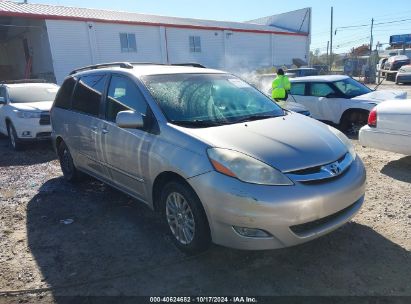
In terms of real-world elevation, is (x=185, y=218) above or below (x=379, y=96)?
below

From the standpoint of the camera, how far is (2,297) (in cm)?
303

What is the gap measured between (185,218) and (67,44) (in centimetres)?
2204

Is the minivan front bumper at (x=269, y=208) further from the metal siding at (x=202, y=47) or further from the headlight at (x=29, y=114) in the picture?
the metal siding at (x=202, y=47)

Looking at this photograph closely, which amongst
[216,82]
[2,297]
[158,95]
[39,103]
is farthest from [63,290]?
[39,103]

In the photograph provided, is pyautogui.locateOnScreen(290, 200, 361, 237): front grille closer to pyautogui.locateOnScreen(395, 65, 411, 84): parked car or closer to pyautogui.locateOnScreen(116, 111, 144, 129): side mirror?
pyautogui.locateOnScreen(116, 111, 144, 129): side mirror

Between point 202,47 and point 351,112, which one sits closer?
point 351,112

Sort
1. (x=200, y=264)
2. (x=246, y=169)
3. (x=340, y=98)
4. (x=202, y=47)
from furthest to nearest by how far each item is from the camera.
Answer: (x=202, y=47) → (x=340, y=98) → (x=200, y=264) → (x=246, y=169)

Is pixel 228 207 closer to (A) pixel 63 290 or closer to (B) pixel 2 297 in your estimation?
(A) pixel 63 290

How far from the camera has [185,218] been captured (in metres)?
3.35

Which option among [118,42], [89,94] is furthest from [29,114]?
[118,42]

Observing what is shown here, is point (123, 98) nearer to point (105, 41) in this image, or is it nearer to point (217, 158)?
point (217, 158)

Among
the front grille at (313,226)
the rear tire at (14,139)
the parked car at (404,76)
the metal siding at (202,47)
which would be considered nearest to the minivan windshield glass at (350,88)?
the front grille at (313,226)

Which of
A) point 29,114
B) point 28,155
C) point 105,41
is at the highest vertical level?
point 105,41

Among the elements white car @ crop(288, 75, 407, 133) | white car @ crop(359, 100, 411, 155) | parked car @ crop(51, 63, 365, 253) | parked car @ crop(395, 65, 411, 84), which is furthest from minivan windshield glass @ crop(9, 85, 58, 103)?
parked car @ crop(395, 65, 411, 84)
